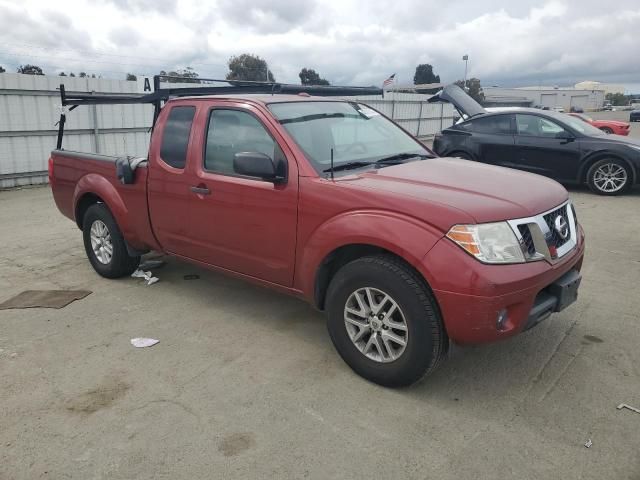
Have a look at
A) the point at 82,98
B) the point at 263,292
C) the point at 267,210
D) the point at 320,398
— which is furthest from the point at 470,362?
the point at 82,98

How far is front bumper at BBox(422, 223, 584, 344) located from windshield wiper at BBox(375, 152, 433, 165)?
1161 mm

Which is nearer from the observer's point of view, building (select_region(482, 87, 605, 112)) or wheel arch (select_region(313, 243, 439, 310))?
wheel arch (select_region(313, 243, 439, 310))

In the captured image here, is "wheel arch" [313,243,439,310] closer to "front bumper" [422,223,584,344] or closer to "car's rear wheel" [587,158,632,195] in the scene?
"front bumper" [422,223,584,344]

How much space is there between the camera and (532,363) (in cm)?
354

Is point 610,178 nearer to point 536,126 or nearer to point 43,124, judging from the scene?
point 536,126

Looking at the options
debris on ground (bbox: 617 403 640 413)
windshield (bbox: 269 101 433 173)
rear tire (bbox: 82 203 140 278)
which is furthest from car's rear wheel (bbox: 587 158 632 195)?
rear tire (bbox: 82 203 140 278)

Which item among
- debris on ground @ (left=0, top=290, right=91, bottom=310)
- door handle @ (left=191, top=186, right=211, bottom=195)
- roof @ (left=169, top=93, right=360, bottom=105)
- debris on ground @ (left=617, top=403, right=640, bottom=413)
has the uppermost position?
roof @ (left=169, top=93, right=360, bottom=105)

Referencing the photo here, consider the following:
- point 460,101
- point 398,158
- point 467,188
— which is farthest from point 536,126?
point 467,188

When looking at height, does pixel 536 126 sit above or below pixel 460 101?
below

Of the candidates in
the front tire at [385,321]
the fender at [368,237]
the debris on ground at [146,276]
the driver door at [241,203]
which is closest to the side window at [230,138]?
the driver door at [241,203]

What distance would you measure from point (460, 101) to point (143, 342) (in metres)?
8.84

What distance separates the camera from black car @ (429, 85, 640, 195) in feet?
30.1

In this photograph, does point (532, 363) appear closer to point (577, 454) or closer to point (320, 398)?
point (577, 454)

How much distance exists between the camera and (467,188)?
324 cm
